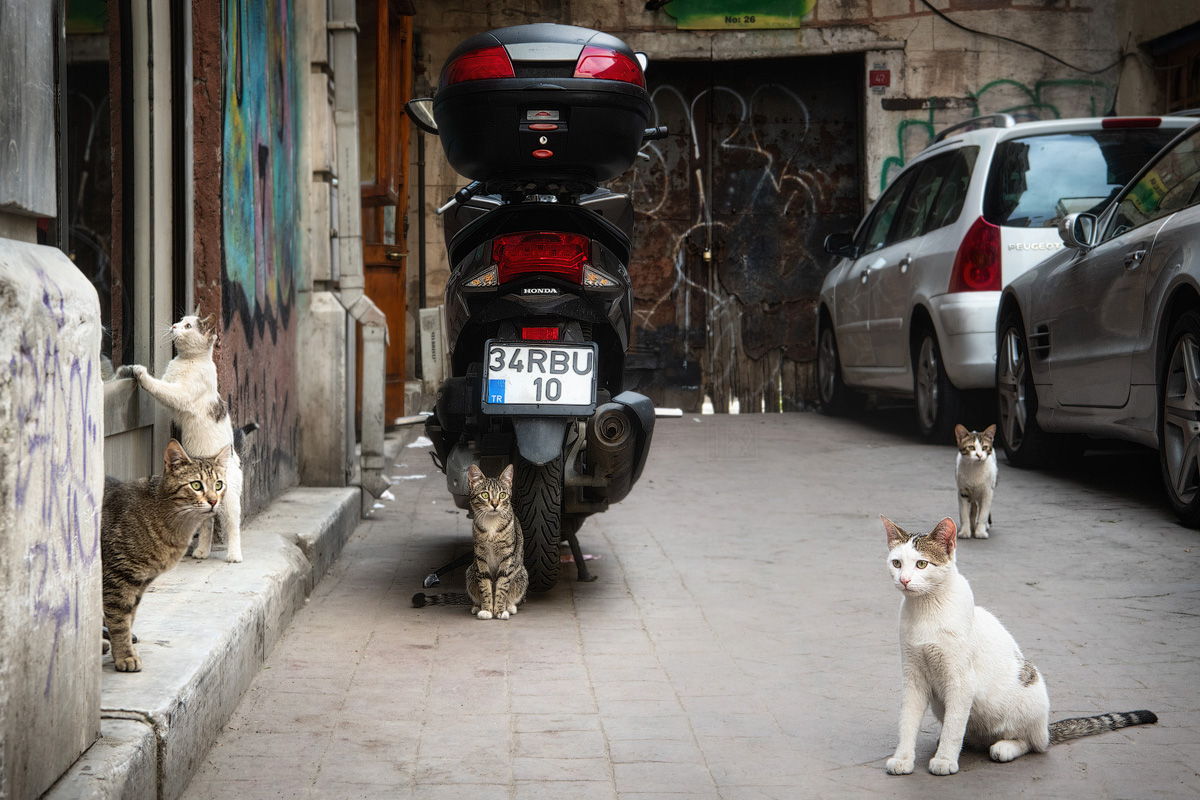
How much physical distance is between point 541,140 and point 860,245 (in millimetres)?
6534

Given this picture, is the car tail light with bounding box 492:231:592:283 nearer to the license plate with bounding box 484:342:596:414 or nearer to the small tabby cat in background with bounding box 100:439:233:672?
the license plate with bounding box 484:342:596:414

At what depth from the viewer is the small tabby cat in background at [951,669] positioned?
2.89 m

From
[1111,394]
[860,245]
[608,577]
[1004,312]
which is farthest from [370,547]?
[860,245]

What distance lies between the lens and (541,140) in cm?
468

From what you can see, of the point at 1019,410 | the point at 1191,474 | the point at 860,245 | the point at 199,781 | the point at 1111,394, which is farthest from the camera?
the point at 860,245

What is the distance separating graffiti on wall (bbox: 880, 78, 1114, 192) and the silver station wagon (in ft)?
9.67

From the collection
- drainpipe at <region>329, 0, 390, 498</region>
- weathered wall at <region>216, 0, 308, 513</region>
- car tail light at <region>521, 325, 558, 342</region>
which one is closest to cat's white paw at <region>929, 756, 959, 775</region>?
car tail light at <region>521, 325, 558, 342</region>

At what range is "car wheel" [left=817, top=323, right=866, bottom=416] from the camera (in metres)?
11.4

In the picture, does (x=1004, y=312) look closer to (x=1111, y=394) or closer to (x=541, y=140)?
(x=1111, y=394)

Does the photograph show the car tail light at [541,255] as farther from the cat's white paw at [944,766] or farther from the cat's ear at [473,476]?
the cat's white paw at [944,766]

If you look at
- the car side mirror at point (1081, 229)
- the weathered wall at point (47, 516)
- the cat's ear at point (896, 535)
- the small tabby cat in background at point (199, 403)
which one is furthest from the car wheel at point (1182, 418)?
the weathered wall at point (47, 516)

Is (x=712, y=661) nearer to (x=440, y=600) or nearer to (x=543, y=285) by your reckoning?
(x=440, y=600)

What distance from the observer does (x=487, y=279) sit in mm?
4656

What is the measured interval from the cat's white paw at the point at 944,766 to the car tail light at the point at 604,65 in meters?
2.87
